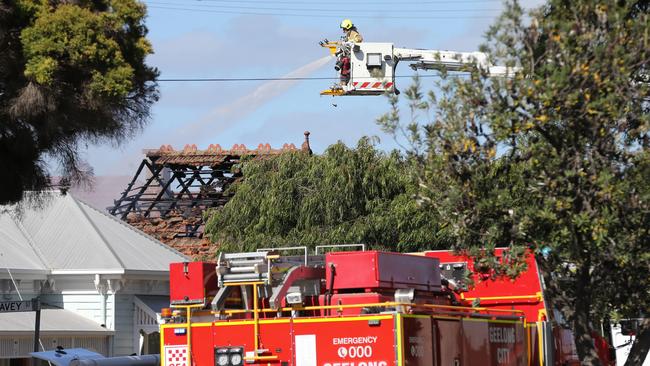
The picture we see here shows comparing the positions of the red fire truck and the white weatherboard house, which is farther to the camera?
the white weatherboard house

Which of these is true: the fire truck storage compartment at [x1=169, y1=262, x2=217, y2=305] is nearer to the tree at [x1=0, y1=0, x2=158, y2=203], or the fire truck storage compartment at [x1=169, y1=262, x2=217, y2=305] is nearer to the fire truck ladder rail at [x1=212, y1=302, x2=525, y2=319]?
the fire truck ladder rail at [x1=212, y1=302, x2=525, y2=319]

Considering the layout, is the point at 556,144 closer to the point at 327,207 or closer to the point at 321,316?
the point at 321,316

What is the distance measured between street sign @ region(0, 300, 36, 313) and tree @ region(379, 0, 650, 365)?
7.44 metres

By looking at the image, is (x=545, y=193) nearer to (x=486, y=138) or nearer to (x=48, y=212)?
(x=486, y=138)

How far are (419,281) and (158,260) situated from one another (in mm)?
21155

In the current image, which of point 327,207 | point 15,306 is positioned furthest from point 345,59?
point 327,207

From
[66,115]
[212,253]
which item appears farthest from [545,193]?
[212,253]

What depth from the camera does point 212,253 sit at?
142 feet

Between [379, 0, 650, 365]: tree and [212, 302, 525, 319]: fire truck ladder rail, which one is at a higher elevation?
[379, 0, 650, 365]: tree

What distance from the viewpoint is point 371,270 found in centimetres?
1386

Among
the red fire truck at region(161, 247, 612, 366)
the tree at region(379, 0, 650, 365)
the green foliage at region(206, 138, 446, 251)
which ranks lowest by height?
the red fire truck at region(161, 247, 612, 366)

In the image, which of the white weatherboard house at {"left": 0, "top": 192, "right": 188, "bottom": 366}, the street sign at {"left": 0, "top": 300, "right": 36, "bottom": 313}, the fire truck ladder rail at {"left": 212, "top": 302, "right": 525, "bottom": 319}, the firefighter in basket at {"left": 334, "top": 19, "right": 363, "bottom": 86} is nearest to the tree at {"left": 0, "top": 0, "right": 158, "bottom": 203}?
the street sign at {"left": 0, "top": 300, "right": 36, "bottom": 313}

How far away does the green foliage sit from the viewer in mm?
33031

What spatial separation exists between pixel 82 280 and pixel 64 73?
1847 centimetres
